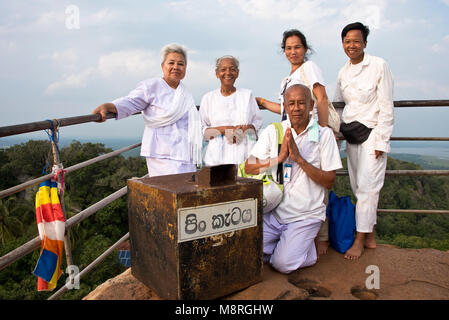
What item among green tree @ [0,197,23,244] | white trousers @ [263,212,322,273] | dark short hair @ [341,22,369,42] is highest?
dark short hair @ [341,22,369,42]

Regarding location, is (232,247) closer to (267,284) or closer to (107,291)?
(267,284)

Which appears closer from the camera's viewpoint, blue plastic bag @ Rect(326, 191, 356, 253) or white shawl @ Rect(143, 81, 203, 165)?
blue plastic bag @ Rect(326, 191, 356, 253)

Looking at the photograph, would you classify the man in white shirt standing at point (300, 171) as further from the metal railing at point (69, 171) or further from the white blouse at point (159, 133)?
the metal railing at point (69, 171)

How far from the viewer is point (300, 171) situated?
2314mm

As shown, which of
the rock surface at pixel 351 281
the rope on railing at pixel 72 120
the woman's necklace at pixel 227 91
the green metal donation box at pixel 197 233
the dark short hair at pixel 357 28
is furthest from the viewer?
the woman's necklace at pixel 227 91

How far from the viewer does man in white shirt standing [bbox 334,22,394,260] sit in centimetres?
247

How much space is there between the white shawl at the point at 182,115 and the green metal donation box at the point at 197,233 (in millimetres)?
883

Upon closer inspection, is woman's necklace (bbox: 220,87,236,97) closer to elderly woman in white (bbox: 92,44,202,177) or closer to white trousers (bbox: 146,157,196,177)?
elderly woman in white (bbox: 92,44,202,177)

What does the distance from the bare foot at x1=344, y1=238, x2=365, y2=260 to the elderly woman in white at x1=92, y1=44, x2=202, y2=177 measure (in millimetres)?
1350

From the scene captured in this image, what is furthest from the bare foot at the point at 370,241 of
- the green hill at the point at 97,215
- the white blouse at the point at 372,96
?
the green hill at the point at 97,215

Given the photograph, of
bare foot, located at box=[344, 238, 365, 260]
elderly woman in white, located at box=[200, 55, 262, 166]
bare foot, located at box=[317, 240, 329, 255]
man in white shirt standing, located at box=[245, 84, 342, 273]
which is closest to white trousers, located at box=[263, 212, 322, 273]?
man in white shirt standing, located at box=[245, 84, 342, 273]

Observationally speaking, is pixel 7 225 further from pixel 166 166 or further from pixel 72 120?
pixel 72 120

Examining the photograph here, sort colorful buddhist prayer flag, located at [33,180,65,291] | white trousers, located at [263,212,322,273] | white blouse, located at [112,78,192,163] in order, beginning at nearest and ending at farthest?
colorful buddhist prayer flag, located at [33,180,65,291] < white trousers, located at [263,212,322,273] < white blouse, located at [112,78,192,163]

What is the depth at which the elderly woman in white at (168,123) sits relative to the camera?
2.67 m
